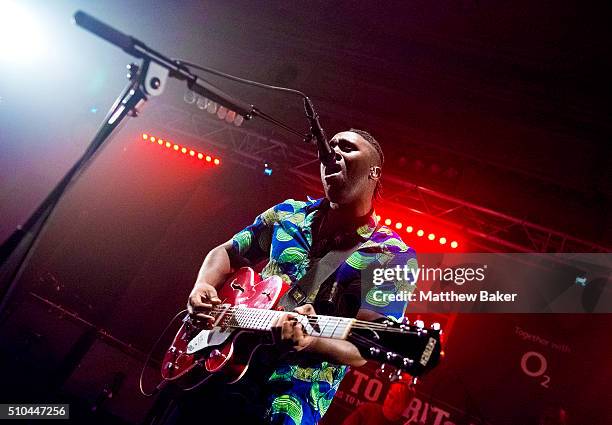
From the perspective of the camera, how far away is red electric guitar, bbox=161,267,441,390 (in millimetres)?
1853

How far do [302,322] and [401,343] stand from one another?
1.56 ft

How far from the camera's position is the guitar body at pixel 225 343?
2.21 metres

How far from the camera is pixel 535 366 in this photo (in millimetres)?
7395

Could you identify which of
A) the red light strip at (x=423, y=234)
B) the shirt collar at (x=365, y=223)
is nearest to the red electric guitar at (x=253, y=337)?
the shirt collar at (x=365, y=223)

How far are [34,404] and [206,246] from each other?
445 cm

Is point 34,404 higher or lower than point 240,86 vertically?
lower

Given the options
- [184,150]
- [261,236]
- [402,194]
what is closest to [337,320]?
[261,236]

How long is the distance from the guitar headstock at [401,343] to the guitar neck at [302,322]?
2.5 inches

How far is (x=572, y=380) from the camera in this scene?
7266 millimetres

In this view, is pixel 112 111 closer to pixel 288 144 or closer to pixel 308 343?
pixel 308 343

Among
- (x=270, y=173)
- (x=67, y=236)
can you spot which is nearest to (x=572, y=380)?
(x=270, y=173)

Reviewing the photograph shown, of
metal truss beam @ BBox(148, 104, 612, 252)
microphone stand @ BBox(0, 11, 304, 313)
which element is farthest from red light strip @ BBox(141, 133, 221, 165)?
microphone stand @ BBox(0, 11, 304, 313)

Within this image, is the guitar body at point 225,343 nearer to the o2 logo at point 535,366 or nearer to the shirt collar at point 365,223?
the shirt collar at point 365,223

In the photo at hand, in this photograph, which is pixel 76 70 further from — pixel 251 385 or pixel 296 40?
pixel 251 385
